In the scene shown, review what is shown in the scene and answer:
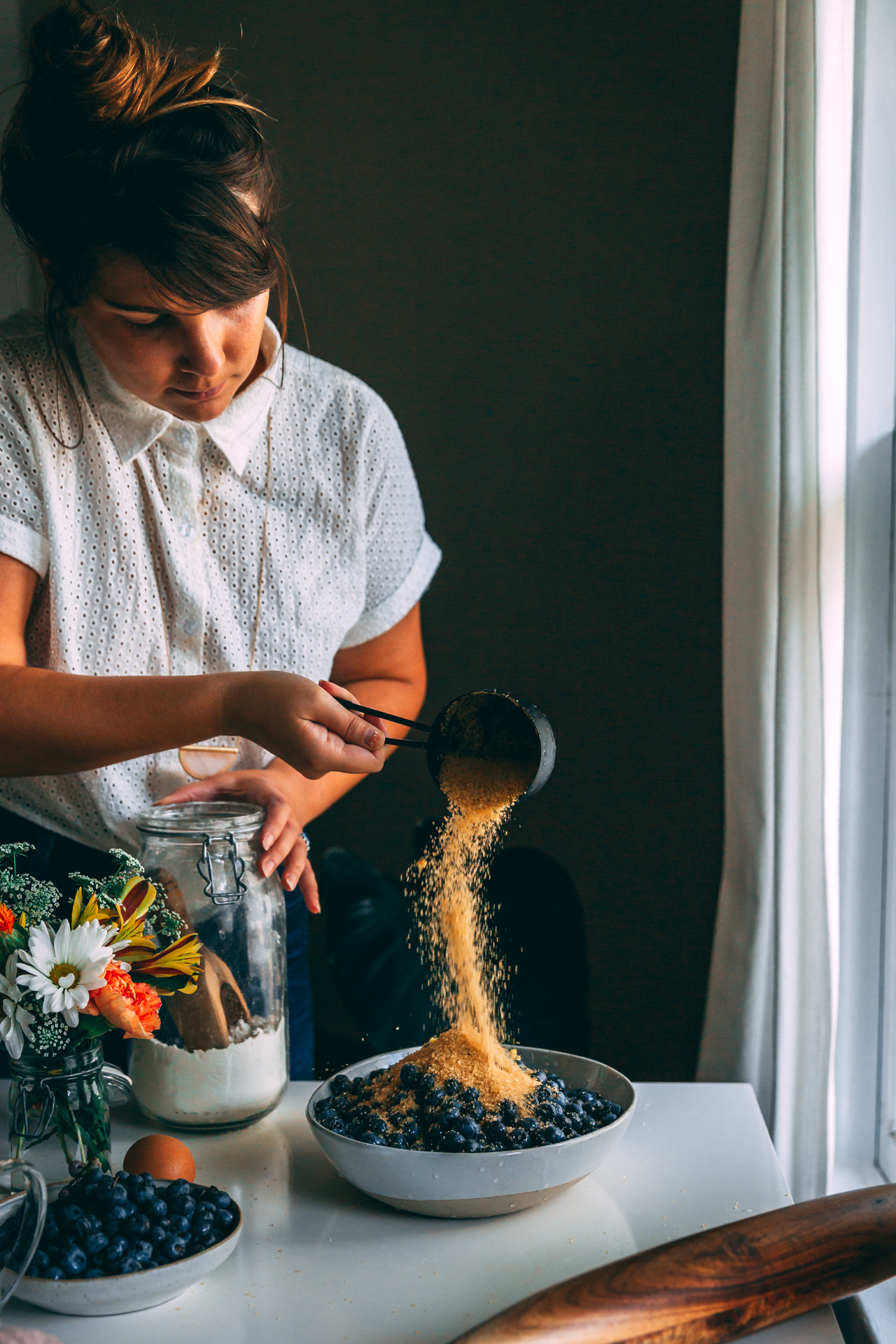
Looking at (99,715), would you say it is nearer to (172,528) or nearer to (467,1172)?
(172,528)

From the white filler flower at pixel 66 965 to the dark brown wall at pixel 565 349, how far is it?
162 cm

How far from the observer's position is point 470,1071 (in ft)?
2.99

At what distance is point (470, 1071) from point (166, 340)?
768 millimetres

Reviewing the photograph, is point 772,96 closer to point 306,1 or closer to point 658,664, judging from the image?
point 658,664

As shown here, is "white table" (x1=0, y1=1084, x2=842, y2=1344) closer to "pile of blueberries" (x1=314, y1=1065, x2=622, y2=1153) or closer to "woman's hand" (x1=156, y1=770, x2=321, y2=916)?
"pile of blueberries" (x1=314, y1=1065, x2=622, y2=1153)

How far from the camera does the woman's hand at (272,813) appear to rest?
106 centimetres

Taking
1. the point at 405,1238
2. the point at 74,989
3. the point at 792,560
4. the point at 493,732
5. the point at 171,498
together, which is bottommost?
the point at 405,1238

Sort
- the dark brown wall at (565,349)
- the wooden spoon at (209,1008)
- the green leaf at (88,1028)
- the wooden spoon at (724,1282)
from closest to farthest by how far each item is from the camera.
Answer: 1. the wooden spoon at (724,1282)
2. the green leaf at (88,1028)
3. the wooden spoon at (209,1008)
4. the dark brown wall at (565,349)

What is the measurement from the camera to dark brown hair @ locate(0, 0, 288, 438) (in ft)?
3.27

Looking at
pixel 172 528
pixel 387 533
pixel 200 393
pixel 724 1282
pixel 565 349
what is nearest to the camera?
pixel 724 1282

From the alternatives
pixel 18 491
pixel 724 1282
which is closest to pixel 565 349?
pixel 18 491

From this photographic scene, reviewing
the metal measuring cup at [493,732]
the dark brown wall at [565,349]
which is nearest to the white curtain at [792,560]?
the metal measuring cup at [493,732]

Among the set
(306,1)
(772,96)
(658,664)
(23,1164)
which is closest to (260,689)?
(23,1164)

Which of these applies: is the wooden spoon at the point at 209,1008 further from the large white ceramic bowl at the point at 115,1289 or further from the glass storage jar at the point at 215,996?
the large white ceramic bowl at the point at 115,1289
